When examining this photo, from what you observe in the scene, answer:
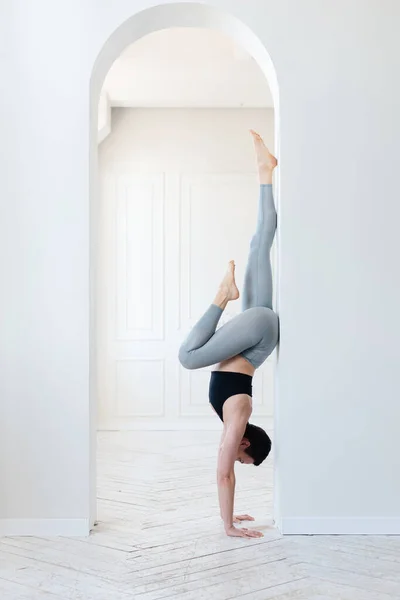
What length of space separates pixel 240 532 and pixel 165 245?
394cm

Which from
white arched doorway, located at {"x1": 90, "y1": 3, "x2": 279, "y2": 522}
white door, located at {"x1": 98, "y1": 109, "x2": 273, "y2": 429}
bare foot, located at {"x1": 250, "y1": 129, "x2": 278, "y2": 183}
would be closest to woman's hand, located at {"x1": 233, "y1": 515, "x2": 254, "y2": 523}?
white arched doorway, located at {"x1": 90, "y1": 3, "x2": 279, "y2": 522}

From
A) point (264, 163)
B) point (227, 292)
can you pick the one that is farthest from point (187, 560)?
point (264, 163)

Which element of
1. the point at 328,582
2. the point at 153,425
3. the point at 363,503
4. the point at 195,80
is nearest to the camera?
the point at 328,582

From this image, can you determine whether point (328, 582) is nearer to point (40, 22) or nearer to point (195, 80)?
point (40, 22)

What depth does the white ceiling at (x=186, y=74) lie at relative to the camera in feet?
17.3

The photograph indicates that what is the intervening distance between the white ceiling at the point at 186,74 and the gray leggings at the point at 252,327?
2.25 metres

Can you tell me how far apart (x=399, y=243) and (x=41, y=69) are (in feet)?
5.96

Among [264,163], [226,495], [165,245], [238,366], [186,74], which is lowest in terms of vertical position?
[226,495]

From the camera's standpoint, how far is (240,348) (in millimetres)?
3305

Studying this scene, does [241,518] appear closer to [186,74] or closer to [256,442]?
[256,442]

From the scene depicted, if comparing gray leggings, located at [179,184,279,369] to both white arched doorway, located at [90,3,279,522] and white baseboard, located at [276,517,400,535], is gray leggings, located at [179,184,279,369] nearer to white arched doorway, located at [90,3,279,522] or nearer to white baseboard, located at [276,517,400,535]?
white arched doorway, located at [90,3,279,522]

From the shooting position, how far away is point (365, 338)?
130 inches

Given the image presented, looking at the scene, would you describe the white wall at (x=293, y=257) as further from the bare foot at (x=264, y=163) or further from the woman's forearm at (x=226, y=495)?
the woman's forearm at (x=226, y=495)

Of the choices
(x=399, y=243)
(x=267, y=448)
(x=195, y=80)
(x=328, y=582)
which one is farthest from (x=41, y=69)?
(x=195, y=80)
